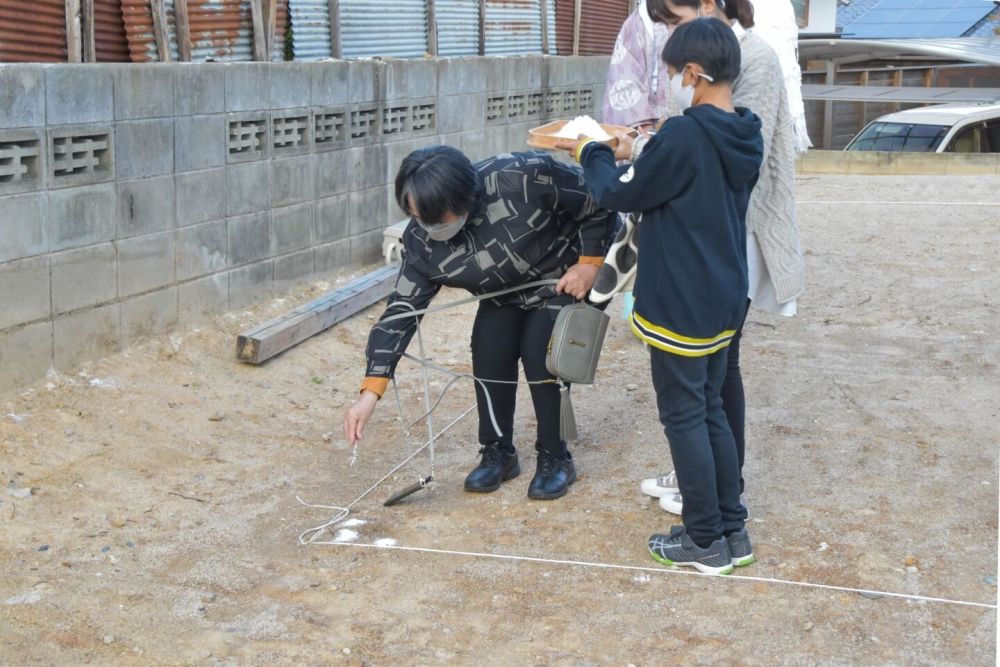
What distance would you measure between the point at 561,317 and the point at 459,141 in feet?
15.5

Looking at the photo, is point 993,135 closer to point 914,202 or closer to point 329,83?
point 914,202

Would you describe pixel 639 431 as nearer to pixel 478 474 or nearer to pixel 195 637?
pixel 478 474

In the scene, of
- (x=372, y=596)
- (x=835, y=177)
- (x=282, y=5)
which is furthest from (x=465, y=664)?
(x=835, y=177)

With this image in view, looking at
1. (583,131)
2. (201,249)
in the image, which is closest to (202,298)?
(201,249)

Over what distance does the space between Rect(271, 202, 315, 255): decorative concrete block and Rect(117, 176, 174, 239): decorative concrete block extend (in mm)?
915

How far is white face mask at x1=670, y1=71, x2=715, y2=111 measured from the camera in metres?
3.27

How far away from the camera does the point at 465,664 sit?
3135mm

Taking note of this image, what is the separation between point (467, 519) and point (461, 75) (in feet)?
16.3

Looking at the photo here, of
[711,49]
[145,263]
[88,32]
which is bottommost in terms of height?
[145,263]

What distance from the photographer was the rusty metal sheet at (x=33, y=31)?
4938 mm

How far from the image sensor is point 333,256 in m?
7.16

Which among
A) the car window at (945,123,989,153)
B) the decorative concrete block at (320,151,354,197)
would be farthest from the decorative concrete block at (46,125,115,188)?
the car window at (945,123,989,153)

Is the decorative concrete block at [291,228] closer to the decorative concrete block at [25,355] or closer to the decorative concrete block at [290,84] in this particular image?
the decorative concrete block at [290,84]

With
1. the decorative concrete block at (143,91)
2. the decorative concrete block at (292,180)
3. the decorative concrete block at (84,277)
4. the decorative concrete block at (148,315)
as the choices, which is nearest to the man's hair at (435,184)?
the decorative concrete block at (84,277)
